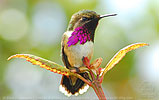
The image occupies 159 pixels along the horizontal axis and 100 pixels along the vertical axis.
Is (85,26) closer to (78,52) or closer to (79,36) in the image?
(79,36)

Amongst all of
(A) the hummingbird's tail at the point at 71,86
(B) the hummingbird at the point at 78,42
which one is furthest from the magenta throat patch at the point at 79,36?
(A) the hummingbird's tail at the point at 71,86

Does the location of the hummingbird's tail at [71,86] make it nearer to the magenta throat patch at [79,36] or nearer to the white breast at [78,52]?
the white breast at [78,52]

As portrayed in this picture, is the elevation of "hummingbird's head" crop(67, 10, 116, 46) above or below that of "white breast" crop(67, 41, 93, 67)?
above

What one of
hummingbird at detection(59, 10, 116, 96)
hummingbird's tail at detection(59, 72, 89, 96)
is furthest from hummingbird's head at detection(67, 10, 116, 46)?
hummingbird's tail at detection(59, 72, 89, 96)

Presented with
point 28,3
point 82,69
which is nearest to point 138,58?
point 28,3

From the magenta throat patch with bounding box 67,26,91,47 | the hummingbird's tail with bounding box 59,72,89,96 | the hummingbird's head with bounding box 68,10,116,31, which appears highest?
the hummingbird's head with bounding box 68,10,116,31

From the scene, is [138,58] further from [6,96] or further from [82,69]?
[82,69]

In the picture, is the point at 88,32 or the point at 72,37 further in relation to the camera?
the point at 88,32

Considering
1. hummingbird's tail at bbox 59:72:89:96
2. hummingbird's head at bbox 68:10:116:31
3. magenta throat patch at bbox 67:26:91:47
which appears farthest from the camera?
hummingbird's tail at bbox 59:72:89:96

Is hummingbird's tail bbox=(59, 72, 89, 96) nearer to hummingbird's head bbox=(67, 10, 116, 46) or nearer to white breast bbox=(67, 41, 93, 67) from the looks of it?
white breast bbox=(67, 41, 93, 67)
